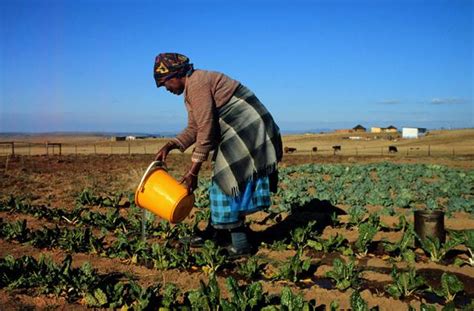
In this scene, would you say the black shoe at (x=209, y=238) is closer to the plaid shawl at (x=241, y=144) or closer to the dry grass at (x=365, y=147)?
the plaid shawl at (x=241, y=144)

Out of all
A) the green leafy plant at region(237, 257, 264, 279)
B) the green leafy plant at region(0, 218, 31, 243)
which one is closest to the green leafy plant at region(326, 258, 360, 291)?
the green leafy plant at region(237, 257, 264, 279)

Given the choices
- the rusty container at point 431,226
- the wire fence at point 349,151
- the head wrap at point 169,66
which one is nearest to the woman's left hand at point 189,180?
the head wrap at point 169,66

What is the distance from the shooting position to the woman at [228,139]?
3.99 meters

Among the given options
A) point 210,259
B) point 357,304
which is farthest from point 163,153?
point 357,304

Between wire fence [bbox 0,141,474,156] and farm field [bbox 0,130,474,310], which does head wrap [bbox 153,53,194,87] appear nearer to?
farm field [bbox 0,130,474,310]

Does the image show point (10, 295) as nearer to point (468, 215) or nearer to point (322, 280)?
point (322, 280)

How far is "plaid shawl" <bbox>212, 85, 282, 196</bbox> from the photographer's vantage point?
13.6 feet

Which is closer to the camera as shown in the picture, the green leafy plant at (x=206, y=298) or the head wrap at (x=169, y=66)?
the green leafy plant at (x=206, y=298)

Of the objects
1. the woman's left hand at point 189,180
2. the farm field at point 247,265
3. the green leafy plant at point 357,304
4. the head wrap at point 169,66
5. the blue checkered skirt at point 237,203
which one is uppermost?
the head wrap at point 169,66

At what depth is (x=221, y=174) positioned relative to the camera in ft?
13.6

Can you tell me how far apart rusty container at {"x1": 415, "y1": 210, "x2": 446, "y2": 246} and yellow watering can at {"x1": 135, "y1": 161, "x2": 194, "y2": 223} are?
212cm

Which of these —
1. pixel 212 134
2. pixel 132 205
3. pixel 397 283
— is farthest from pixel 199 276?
pixel 132 205

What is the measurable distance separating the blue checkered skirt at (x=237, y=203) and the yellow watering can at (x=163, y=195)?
9.8 inches

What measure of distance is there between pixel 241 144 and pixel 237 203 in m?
0.52
